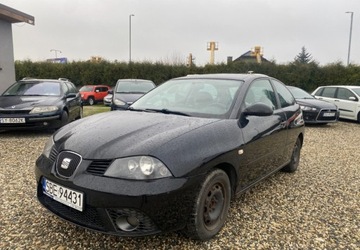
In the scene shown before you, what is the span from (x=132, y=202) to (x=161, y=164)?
0.33 m

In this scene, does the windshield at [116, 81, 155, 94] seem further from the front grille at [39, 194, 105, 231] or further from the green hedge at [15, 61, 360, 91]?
the green hedge at [15, 61, 360, 91]

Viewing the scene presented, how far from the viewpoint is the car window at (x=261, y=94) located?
138 inches

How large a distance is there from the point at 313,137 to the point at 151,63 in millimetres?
18114

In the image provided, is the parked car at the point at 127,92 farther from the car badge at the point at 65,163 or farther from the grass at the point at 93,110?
the car badge at the point at 65,163

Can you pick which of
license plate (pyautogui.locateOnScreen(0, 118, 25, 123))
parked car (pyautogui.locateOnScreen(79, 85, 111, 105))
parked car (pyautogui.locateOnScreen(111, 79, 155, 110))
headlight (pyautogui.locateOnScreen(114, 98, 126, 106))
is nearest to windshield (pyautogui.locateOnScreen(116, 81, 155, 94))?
parked car (pyautogui.locateOnScreen(111, 79, 155, 110))

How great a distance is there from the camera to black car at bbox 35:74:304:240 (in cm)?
224

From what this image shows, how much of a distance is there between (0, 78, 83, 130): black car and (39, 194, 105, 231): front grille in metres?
4.68

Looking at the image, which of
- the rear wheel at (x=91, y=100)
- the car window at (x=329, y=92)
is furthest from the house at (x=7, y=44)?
the car window at (x=329, y=92)

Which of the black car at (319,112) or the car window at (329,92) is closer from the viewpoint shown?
the black car at (319,112)

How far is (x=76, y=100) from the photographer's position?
8.54m

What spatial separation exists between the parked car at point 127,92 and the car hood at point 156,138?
5921 mm

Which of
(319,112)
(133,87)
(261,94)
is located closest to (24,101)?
(133,87)

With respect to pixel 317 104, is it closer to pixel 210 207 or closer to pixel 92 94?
pixel 210 207

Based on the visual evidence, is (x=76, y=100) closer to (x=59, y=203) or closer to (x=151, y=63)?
(x=59, y=203)
